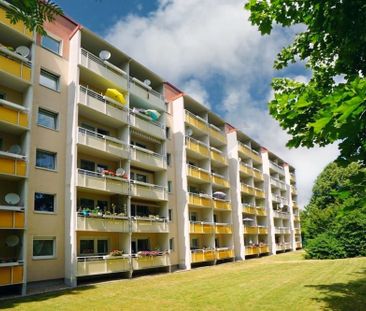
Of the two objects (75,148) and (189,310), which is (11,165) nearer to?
(75,148)

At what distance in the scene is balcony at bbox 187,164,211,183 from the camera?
3544cm

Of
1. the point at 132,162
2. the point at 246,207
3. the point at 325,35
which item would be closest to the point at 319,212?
the point at 246,207

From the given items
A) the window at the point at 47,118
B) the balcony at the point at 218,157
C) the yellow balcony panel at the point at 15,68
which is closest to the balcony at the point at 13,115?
the yellow balcony panel at the point at 15,68

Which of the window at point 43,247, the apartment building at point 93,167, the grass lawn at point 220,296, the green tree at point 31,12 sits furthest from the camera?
the window at point 43,247

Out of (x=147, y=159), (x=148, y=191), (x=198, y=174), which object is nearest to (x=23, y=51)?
(x=147, y=159)

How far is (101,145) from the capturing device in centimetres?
2522

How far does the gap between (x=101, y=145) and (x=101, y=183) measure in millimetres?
2728

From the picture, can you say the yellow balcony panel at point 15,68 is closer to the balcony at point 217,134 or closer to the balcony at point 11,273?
the balcony at point 11,273

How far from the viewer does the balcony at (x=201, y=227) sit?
111ft

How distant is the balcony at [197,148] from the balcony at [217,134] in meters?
2.80

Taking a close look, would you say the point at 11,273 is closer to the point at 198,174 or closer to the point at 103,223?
the point at 103,223

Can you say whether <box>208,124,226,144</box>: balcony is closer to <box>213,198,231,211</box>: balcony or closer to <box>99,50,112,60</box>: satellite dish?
<box>213,198,231,211</box>: balcony

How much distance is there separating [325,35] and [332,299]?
1120cm

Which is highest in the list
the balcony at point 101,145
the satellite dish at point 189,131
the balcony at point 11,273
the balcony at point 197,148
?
the satellite dish at point 189,131
